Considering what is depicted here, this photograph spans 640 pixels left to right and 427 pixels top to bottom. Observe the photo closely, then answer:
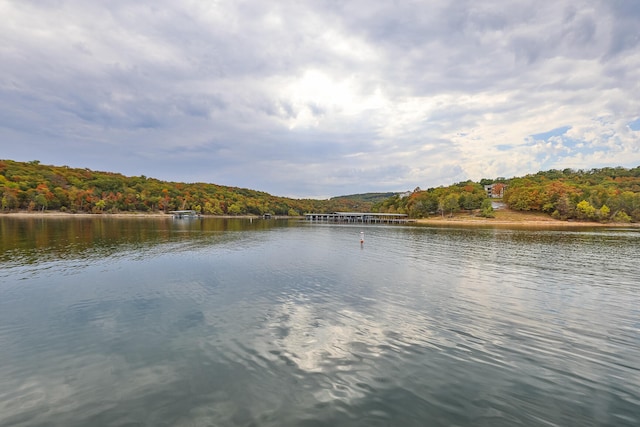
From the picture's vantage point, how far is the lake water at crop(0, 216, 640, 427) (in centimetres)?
861

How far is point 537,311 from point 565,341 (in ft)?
14.7

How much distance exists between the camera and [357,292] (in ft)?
71.7

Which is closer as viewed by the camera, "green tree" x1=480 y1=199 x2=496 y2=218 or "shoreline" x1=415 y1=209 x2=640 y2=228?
"shoreline" x1=415 y1=209 x2=640 y2=228

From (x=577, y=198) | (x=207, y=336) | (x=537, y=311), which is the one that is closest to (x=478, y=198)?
(x=577, y=198)

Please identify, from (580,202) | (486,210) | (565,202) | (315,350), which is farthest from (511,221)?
(315,350)

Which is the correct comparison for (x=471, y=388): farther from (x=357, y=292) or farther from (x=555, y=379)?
(x=357, y=292)

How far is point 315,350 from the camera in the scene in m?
12.5

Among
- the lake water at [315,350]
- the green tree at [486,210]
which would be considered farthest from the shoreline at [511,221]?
the lake water at [315,350]

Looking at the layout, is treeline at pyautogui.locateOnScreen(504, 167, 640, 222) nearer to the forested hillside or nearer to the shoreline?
the forested hillside

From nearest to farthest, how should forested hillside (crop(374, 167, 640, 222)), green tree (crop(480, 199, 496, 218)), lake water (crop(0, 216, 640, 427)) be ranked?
lake water (crop(0, 216, 640, 427)), forested hillside (crop(374, 167, 640, 222)), green tree (crop(480, 199, 496, 218))

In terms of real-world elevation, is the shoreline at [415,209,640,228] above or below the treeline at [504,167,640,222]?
below

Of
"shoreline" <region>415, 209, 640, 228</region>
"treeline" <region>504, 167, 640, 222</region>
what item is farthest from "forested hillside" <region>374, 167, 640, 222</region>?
"shoreline" <region>415, 209, 640, 228</region>

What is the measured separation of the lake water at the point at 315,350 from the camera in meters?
8.61

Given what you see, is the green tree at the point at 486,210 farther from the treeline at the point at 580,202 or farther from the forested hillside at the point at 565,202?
the treeline at the point at 580,202
